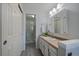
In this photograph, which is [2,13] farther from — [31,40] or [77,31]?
[31,40]

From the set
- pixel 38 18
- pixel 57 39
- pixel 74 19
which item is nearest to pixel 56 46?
pixel 74 19

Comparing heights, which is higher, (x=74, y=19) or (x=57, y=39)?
(x=74, y=19)

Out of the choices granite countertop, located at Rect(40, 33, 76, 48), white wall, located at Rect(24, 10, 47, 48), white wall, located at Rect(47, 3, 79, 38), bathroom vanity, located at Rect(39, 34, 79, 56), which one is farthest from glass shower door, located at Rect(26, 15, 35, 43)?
white wall, located at Rect(47, 3, 79, 38)

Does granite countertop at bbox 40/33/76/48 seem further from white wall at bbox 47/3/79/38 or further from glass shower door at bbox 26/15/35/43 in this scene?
glass shower door at bbox 26/15/35/43

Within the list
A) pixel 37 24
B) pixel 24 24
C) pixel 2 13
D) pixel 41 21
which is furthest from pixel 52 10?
pixel 2 13

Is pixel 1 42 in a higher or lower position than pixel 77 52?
higher

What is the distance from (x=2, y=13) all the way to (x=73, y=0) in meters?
0.97

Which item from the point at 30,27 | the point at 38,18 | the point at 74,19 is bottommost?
the point at 30,27

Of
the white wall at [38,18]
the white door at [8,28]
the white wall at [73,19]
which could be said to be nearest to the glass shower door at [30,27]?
the white wall at [38,18]

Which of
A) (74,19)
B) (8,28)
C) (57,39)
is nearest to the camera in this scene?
(8,28)

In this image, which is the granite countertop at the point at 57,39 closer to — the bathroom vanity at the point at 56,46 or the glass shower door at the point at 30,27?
the bathroom vanity at the point at 56,46

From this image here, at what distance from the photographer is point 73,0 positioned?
121cm

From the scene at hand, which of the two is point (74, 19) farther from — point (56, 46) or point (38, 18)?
point (38, 18)

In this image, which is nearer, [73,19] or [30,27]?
[73,19]
